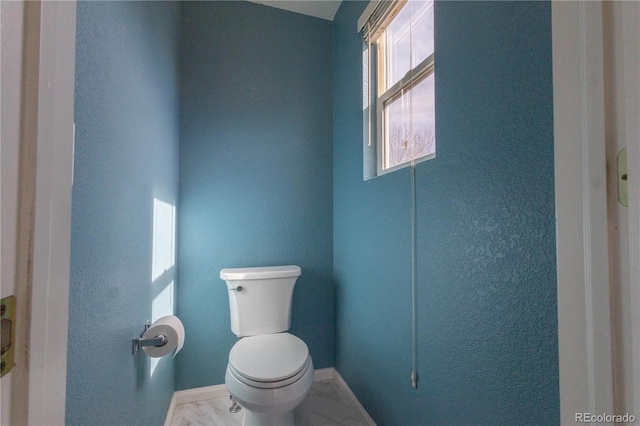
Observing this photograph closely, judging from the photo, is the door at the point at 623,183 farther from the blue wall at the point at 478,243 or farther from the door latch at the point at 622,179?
the blue wall at the point at 478,243

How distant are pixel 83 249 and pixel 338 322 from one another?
60.1 inches

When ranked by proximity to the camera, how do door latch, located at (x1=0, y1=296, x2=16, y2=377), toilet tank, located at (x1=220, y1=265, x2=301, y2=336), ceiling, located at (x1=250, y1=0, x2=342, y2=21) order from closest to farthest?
door latch, located at (x1=0, y1=296, x2=16, y2=377), toilet tank, located at (x1=220, y1=265, x2=301, y2=336), ceiling, located at (x1=250, y1=0, x2=342, y2=21)

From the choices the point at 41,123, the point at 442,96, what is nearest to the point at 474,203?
the point at 442,96

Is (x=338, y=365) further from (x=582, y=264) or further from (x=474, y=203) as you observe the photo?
(x=582, y=264)

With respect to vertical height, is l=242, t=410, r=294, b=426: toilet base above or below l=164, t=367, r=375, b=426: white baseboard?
above

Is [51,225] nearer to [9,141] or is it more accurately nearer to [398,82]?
[9,141]

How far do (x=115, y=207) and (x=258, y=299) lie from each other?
0.97m

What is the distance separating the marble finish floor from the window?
1.35m

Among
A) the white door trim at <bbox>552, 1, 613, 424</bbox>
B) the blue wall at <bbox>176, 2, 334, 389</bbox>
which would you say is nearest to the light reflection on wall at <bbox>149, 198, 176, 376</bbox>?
the blue wall at <bbox>176, 2, 334, 389</bbox>

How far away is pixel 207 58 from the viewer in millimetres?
1755

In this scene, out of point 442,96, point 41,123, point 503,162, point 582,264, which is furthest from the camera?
point 442,96

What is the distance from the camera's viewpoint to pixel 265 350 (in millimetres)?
1344

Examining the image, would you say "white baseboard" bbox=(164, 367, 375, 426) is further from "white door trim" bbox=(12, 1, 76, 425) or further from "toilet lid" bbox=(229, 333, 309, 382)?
"white door trim" bbox=(12, 1, 76, 425)

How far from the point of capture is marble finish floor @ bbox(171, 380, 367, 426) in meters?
1.47
